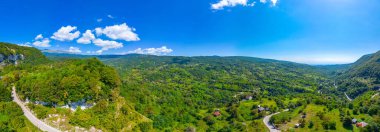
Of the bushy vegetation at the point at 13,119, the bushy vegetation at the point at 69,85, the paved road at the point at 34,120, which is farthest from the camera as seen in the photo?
the bushy vegetation at the point at 69,85

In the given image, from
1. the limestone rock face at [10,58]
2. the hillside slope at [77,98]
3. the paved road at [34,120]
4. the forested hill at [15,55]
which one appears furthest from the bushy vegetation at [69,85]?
the forested hill at [15,55]

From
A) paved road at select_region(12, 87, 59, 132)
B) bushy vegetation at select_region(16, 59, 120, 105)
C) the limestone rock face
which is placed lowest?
paved road at select_region(12, 87, 59, 132)

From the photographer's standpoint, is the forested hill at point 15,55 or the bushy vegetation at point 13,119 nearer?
the bushy vegetation at point 13,119

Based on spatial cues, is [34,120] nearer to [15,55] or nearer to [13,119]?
[13,119]

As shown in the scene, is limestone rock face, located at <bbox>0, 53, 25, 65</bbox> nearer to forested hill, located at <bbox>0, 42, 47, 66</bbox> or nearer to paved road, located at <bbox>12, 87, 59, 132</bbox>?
forested hill, located at <bbox>0, 42, 47, 66</bbox>

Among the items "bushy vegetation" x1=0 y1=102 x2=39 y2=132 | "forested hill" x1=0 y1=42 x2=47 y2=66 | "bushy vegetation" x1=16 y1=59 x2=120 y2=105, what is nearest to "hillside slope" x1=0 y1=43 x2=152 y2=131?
"bushy vegetation" x1=16 y1=59 x2=120 y2=105

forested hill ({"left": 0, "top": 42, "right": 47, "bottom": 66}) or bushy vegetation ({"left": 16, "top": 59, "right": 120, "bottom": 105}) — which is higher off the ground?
forested hill ({"left": 0, "top": 42, "right": 47, "bottom": 66})

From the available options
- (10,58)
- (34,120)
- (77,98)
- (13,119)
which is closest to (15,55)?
(10,58)

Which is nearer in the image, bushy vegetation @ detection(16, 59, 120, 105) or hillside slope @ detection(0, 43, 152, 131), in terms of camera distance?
hillside slope @ detection(0, 43, 152, 131)

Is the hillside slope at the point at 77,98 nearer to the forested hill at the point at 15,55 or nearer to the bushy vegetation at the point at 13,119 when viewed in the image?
the bushy vegetation at the point at 13,119

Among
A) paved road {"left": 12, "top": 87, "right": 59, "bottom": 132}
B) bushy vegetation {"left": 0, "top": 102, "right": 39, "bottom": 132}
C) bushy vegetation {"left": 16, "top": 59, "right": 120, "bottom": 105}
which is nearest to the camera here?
bushy vegetation {"left": 0, "top": 102, "right": 39, "bottom": 132}
